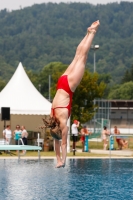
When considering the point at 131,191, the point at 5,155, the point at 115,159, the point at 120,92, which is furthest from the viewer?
the point at 120,92

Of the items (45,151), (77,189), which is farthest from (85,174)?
(45,151)

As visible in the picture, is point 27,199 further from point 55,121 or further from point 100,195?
point 55,121

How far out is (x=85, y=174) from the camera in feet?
71.5

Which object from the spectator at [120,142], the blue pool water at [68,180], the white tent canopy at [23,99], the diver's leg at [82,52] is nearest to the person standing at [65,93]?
the diver's leg at [82,52]

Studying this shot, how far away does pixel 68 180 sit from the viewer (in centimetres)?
1975

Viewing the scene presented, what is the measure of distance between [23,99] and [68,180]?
1457cm

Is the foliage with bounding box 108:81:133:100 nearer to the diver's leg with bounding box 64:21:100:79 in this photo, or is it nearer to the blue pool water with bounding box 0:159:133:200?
the blue pool water with bounding box 0:159:133:200

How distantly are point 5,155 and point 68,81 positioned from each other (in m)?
21.2

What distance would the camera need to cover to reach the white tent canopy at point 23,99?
3319cm

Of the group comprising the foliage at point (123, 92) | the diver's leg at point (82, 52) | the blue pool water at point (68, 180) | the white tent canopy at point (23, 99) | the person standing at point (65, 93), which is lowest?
the blue pool water at point (68, 180)

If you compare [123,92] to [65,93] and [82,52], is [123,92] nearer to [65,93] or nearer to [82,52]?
[82,52]

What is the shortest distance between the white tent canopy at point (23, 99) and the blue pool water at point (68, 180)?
634 centimetres

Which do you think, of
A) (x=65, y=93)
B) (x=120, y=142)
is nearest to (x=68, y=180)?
(x=65, y=93)

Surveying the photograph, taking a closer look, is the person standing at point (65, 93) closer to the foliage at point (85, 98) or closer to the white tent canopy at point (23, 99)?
the white tent canopy at point (23, 99)
